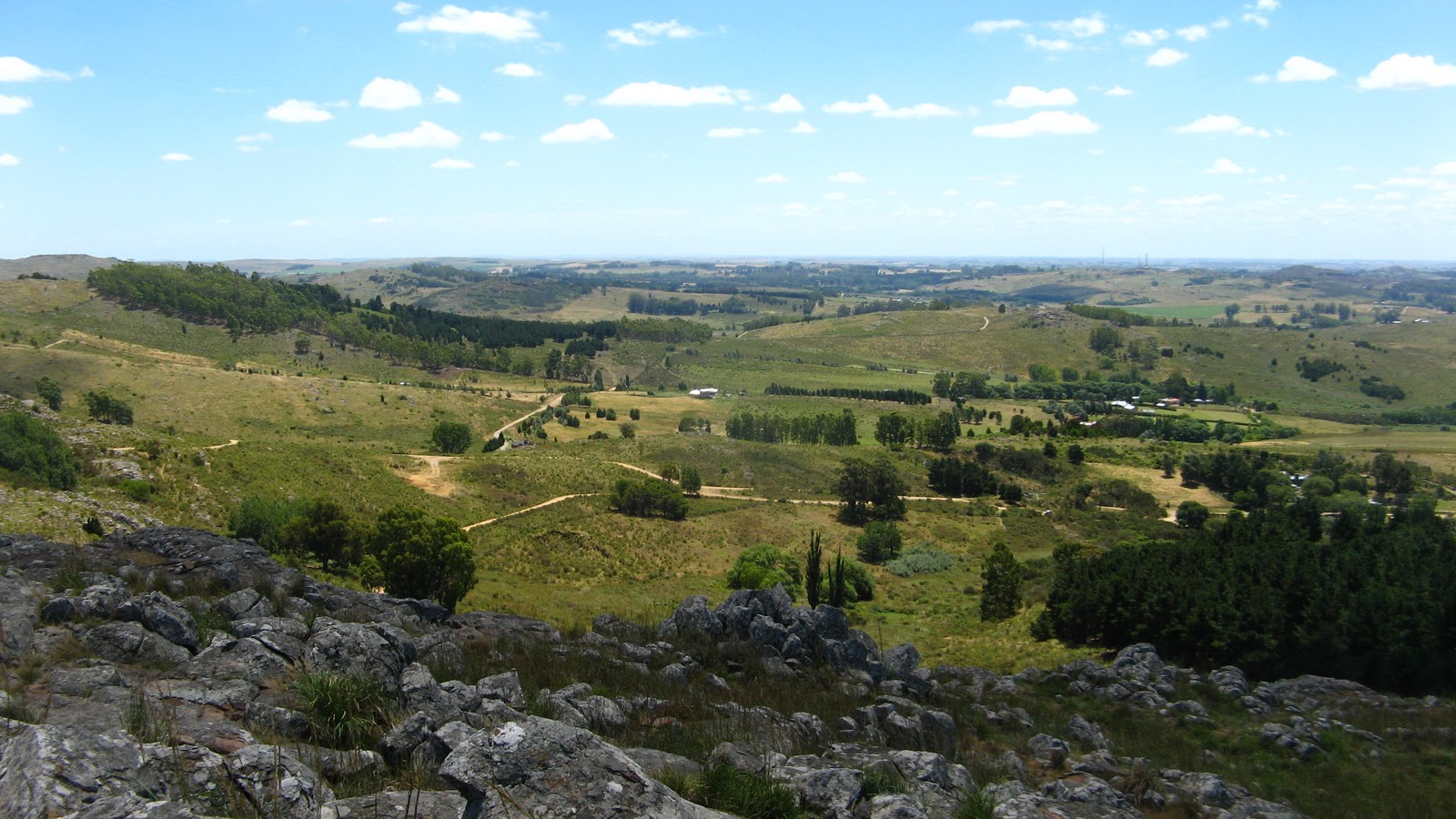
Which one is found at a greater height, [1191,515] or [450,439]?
[450,439]

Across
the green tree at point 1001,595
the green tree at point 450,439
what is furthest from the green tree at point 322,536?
the green tree at point 450,439

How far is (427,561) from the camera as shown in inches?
1324

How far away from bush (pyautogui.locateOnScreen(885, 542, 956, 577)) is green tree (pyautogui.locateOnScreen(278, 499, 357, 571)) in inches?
1396

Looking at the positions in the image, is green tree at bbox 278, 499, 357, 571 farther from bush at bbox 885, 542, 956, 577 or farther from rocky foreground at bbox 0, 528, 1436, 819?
bush at bbox 885, 542, 956, 577

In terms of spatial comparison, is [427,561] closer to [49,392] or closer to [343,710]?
[343,710]

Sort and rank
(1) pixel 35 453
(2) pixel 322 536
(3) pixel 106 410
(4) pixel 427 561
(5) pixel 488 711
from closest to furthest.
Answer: (5) pixel 488 711, (4) pixel 427 561, (1) pixel 35 453, (2) pixel 322 536, (3) pixel 106 410

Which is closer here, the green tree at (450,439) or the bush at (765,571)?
the bush at (765,571)

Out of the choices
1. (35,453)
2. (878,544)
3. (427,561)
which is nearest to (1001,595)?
(878,544)

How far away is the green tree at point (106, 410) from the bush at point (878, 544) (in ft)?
228

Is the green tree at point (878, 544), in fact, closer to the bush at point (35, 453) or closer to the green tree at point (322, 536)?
the green tree at point (322, 536)

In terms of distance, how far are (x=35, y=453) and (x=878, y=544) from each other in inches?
2004

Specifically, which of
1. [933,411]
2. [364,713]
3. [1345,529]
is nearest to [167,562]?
[364,713]

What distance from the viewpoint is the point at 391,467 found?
68062 millimetres

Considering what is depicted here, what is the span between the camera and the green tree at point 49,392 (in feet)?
259
